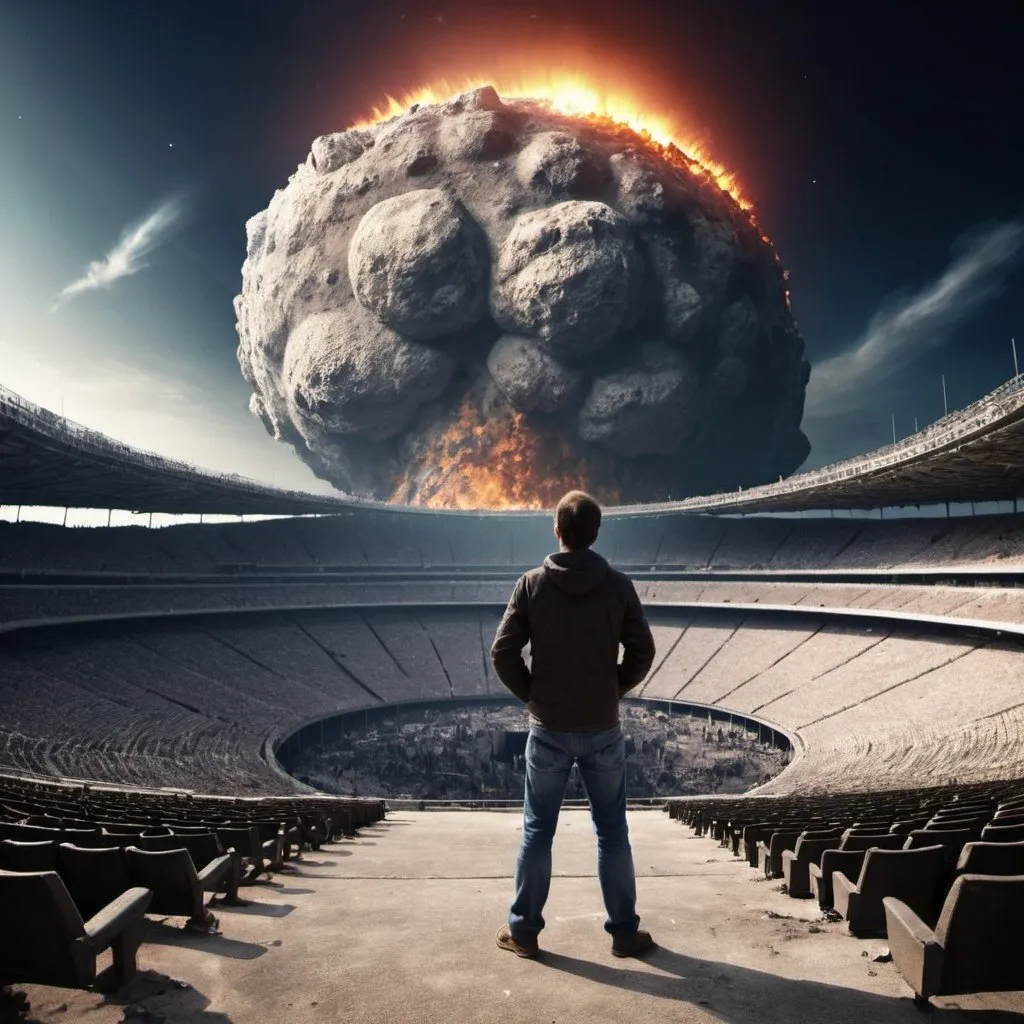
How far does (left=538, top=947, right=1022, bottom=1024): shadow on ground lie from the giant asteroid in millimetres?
72334

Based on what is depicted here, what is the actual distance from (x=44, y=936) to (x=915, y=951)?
4023 mm

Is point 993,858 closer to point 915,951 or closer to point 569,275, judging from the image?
point 915,951

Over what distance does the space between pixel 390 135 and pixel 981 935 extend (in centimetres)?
9298

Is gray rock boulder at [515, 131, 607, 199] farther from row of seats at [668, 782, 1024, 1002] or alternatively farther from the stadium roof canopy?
row of seats at [668, 782, 1024, 1002]

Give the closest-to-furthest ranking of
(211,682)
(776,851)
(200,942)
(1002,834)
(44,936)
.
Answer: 1. (44,936)
2. (200,942)
3. (1002,834)
4. (776,851)
5. (211,682)

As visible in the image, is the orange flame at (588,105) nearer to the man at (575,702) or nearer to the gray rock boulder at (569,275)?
the gray rock boulder at (569,275)

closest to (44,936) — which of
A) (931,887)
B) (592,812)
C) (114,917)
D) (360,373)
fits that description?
(114,917)

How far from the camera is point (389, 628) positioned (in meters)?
53.6

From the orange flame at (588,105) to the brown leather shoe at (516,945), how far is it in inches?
4011

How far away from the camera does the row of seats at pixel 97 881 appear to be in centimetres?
328

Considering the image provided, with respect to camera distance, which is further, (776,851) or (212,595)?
(212,595)

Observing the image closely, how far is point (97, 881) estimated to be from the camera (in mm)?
4457

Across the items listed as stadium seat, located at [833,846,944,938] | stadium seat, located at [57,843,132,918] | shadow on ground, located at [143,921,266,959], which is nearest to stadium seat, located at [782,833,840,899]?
stadium seat, located at [833,846,944,938]

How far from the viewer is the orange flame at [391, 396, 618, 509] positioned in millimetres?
80250
